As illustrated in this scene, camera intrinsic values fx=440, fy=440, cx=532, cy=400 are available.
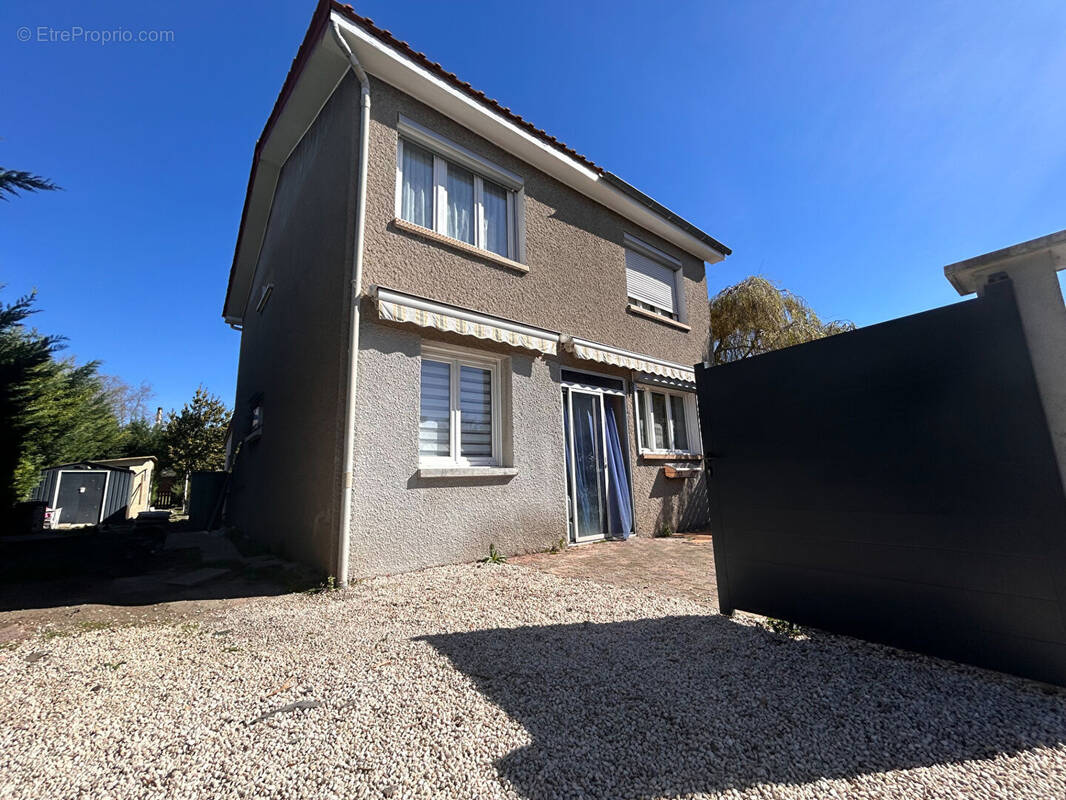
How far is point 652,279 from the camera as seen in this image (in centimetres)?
1172

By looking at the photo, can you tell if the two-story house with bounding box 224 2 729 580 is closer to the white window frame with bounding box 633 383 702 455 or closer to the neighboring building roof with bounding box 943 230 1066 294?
the white window frame with bounding box 633 383 702 455

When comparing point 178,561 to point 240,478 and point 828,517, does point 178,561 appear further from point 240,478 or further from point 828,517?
point 828,517

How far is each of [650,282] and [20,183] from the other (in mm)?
14321

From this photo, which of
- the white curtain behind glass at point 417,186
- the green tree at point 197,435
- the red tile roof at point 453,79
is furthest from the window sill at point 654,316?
the green tree at point 197,435

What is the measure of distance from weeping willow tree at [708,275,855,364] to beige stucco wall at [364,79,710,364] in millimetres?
4293

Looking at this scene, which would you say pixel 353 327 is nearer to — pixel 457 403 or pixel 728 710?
pixel 457 403

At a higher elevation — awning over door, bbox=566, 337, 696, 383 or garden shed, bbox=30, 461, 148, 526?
awning over door, bbox=566, 337, 696, 383

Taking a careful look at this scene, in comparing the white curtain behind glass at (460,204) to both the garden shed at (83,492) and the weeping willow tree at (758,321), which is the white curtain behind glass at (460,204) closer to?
the weeping willow tree at (758,321)

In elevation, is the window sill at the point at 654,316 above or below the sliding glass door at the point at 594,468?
above

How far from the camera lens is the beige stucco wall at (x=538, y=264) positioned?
22.4ft

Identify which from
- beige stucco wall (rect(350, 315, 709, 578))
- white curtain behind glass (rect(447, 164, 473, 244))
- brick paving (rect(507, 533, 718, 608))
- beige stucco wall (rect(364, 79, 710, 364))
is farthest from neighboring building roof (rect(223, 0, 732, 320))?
brick paving (rect(507, 533, 718, 608))

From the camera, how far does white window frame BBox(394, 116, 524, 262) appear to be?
741 centimetres

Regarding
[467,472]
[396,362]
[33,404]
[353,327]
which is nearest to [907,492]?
[467,472]

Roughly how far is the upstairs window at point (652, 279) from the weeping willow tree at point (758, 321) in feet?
14.0
